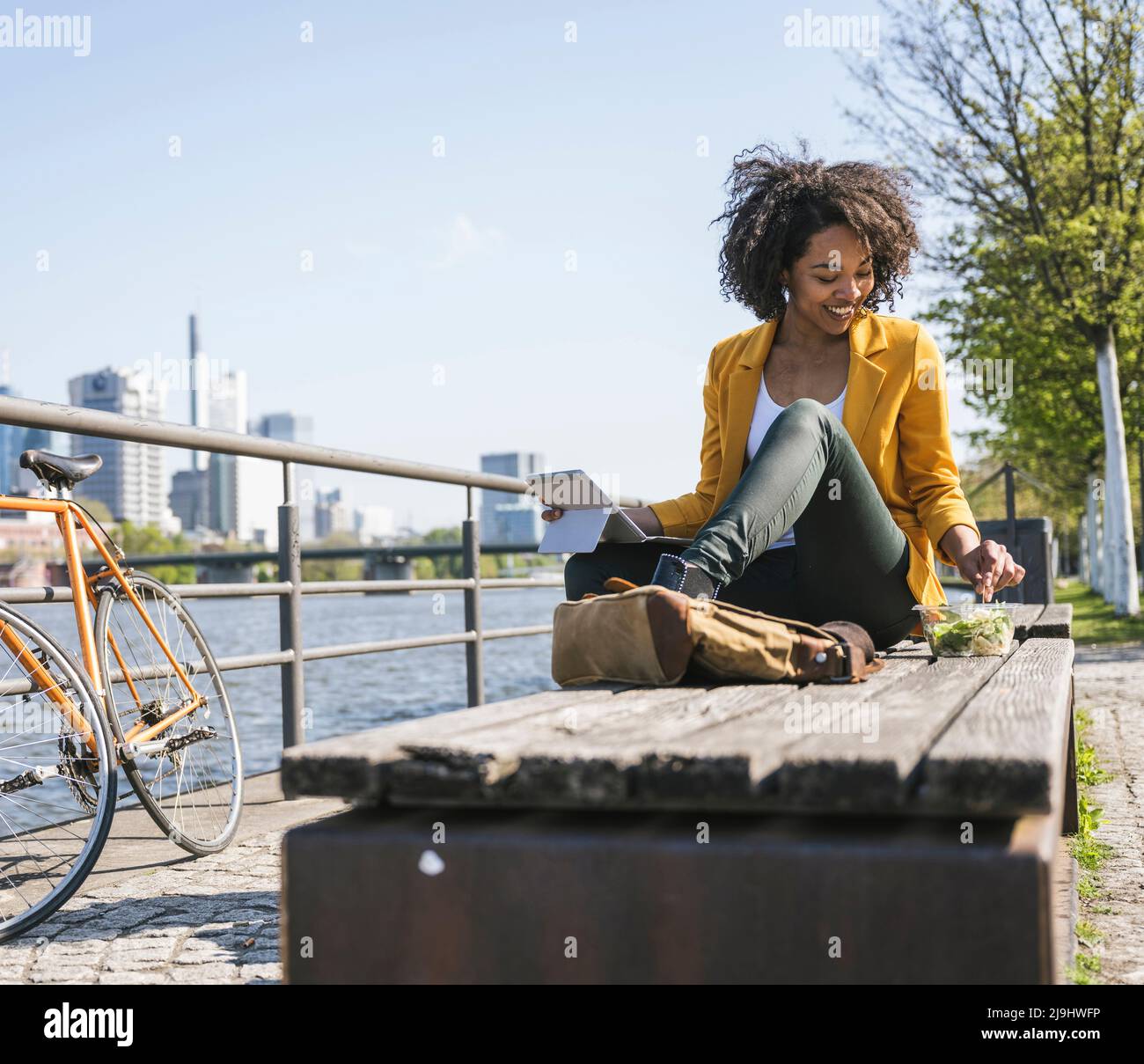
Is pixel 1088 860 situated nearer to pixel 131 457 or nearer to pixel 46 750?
pixel 46 750

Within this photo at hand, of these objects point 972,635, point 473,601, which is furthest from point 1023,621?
point 473,601

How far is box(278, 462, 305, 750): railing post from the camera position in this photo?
406 centimetres

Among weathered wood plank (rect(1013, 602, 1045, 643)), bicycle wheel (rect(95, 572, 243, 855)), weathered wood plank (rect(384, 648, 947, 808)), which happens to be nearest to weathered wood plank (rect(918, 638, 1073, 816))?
weathered wood plank (rect(384, 648, 947, 808))

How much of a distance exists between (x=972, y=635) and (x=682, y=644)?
2.64 ft

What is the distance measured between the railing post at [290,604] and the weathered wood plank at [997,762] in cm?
285

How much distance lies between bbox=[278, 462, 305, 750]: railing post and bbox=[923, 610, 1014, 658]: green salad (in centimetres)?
225

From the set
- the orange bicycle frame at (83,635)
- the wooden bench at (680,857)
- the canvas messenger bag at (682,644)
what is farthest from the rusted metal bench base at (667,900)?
the orange bicycle frame at (83,635)

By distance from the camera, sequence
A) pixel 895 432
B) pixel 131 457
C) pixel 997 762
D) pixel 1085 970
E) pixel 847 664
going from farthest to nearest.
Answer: pixel 131 457, pixel 895 432, pixel 1085 970, pixel 847 664, pixel 997 762

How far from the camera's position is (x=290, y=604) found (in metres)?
4.09

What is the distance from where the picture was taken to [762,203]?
3.45 metres

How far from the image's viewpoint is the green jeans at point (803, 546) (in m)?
2.18

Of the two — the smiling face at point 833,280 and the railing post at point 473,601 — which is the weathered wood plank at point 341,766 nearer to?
the smiling face at point 833,280

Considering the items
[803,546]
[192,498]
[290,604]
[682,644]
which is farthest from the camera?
[192,498]
